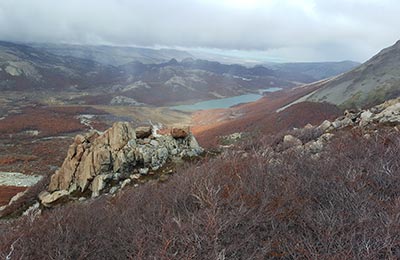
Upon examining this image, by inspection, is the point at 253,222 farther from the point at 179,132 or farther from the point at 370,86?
the point at 370,86

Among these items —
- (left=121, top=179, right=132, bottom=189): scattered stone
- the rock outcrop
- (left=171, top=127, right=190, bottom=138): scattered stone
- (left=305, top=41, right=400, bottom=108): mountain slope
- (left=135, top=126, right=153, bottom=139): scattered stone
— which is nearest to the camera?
(left=121, top=179, right=132, bottom=189): scattered stone

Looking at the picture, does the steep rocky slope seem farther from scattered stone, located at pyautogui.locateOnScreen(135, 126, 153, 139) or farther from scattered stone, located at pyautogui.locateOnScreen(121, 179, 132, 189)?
scattered stone, located at pyautogui.locateOnScreen(135, 126, 153, 139)

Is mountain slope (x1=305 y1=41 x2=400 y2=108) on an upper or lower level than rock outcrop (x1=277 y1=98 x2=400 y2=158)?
lower

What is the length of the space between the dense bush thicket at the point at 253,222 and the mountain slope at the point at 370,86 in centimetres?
5450

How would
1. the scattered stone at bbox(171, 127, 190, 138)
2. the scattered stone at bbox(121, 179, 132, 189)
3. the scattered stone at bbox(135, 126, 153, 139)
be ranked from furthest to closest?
the scattered stone at bbox(135, 126, 153, 139)
the scattered stone at bbox(171, 127, 190, 138)
the scattered stone at bbox(121, 179, 132, 189)

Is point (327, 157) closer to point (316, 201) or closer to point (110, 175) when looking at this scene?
point (316, 201)

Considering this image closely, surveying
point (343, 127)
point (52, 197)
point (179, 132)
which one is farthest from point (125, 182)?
point (343, 127)

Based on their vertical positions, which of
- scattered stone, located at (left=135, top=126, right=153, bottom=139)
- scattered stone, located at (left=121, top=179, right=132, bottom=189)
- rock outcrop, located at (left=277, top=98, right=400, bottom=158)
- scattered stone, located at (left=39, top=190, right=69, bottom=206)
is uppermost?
rock outcrop, located at (left=277, top=98, right=400, bottom=158)

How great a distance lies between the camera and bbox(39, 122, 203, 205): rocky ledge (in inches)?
836

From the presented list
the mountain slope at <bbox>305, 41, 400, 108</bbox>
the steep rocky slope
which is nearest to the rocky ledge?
the steep rocky slope

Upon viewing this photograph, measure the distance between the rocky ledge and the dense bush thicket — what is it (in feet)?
22.8

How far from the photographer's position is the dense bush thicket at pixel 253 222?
7473 millimetres

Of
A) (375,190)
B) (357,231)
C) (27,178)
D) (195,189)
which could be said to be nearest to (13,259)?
(195,189)

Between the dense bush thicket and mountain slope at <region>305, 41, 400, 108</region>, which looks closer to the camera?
the dense bush thicket
